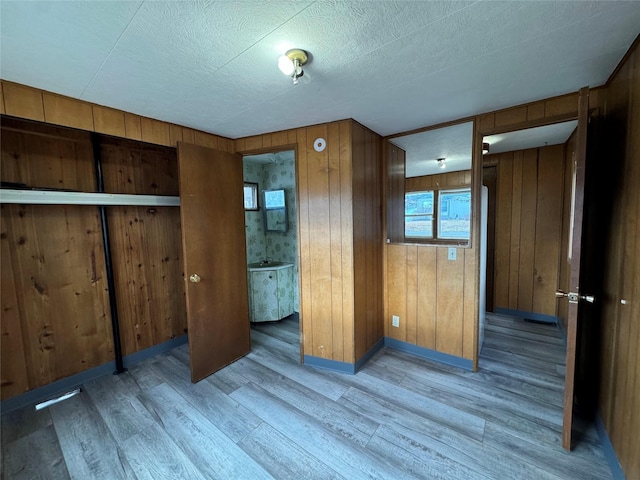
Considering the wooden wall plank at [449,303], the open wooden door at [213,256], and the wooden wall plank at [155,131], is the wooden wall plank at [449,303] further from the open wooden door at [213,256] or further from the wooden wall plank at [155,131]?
the wooden wall plank at [155,131]

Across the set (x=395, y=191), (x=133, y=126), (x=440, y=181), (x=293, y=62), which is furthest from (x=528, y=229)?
(x=133, y=126)

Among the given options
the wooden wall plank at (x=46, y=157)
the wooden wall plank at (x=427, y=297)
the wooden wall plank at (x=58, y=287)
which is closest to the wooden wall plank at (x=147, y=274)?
the wooden wall plank at (x=58, y=287)

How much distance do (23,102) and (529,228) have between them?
5.03m

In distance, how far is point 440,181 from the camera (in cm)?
449

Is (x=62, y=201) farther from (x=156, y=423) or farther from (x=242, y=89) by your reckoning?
(x=156, y=423)

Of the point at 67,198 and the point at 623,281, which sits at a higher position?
the point at 67,198

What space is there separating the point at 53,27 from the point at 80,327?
2.26 meters

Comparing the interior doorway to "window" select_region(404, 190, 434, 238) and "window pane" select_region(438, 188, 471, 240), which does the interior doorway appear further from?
"window" select_region(404, 190, 434, 238)

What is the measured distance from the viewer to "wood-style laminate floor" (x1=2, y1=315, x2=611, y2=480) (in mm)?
1463

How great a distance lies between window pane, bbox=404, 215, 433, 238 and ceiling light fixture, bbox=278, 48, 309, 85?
365 cm

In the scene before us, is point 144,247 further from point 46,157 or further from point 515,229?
point 515,229

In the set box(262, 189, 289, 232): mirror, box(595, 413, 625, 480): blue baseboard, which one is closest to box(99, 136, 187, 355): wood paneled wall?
A: box(262, 189, 289, 232): mirror

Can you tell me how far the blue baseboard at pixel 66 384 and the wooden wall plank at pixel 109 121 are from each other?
2.07m

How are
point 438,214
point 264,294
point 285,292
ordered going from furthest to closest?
point 438,214 → point 285,292 → point 264,294
